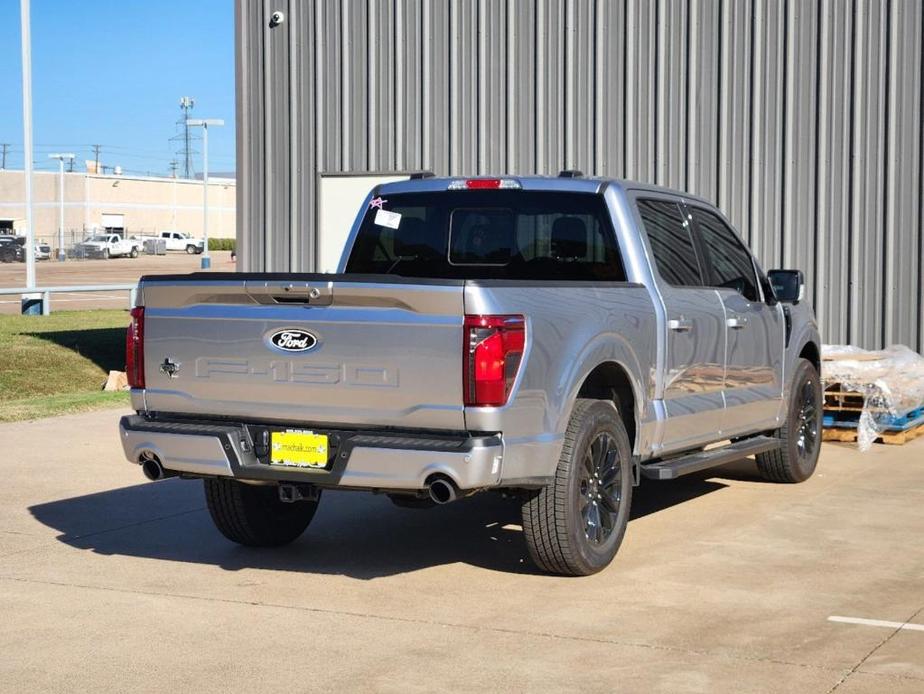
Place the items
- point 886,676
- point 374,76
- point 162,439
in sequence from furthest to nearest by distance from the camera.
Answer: point 374,76 < point 162,439 < point 886,676

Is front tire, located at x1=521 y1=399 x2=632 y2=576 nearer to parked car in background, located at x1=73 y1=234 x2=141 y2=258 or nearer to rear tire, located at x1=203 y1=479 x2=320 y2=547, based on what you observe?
rear tire, located at x1=203 y1=479 x2=320 y2=547

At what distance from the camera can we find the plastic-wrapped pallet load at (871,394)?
495 inches

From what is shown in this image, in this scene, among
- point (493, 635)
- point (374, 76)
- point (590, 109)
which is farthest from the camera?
point (374, 76)

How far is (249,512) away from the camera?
8.12 metres

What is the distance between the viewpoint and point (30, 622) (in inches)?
260

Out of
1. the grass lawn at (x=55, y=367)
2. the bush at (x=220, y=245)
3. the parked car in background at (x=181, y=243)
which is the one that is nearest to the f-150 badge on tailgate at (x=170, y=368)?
the grass lawn at (x=55, y=367)

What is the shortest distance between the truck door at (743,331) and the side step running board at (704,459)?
0.33 ft

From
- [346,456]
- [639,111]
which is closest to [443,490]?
[346,456]

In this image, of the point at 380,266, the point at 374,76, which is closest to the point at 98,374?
the point at 374,76

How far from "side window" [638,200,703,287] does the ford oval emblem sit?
2402 mm

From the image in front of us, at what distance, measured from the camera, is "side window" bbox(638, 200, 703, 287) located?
28.2 feet

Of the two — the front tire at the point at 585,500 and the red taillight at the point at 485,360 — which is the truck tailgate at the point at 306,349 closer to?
the red taillight at the point at 485,360

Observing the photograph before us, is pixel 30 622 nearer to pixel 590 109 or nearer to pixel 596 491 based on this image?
pixel 596 491

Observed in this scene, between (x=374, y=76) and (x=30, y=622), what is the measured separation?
13.0 metres
